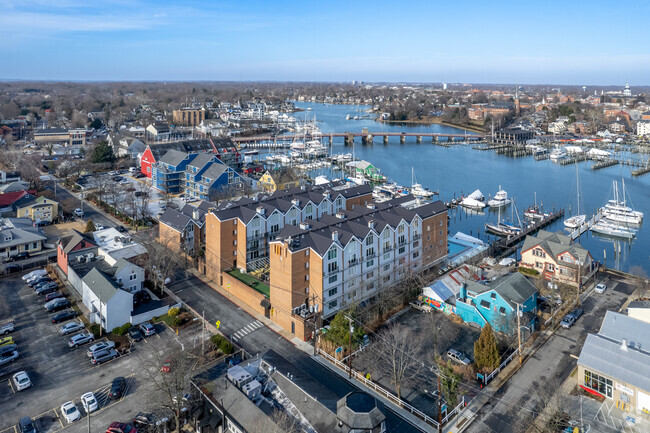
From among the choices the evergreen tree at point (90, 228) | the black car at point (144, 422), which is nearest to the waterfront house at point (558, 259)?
→ the black car at point (144, 422)

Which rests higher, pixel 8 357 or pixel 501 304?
pixel 501 304

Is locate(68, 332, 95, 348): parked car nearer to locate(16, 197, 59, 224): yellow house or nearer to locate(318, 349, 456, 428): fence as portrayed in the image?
locate(318, 349, 456, 428): fence

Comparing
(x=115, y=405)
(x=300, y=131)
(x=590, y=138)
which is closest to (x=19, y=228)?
(x=115, y=405)

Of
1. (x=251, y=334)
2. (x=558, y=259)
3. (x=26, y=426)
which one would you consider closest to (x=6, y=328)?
(x=26, y=426)

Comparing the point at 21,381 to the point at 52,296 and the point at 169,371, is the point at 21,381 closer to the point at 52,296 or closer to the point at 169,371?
the point at 169,371

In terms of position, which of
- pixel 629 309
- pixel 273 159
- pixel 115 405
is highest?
pixel 273 159

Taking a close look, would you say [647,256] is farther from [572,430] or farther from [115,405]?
[115,405]

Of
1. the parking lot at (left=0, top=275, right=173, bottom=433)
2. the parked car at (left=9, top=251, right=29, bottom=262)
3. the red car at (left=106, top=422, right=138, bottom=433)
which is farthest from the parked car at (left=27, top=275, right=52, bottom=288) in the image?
the red car at (left=106, top=422, right=138, bottom=433)
